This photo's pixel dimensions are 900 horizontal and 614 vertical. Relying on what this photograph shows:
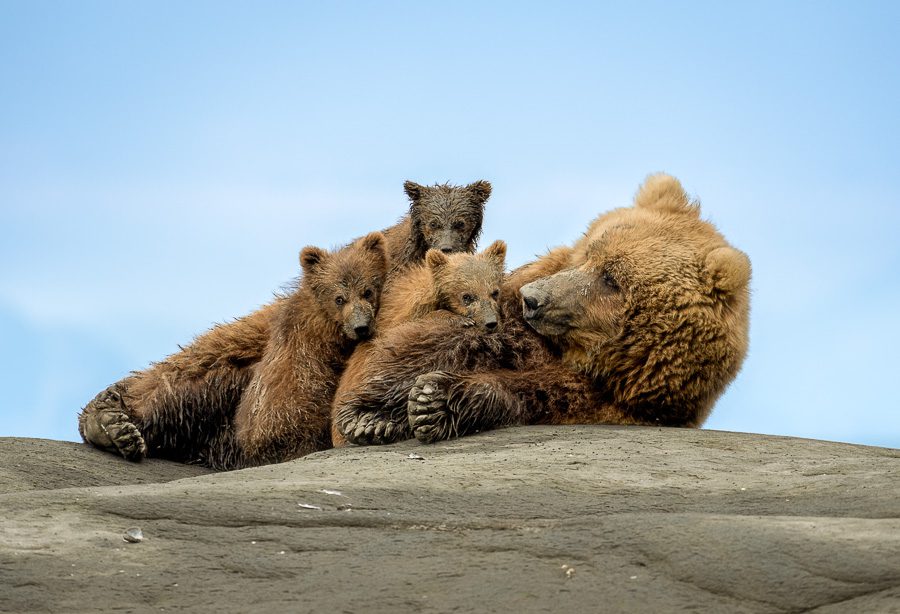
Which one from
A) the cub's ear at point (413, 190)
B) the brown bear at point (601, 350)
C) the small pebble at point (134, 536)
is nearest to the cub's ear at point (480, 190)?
the cub's ear at point (413, 190)

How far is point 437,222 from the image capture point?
10117 mm

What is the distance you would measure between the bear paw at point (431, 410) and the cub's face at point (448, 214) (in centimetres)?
270

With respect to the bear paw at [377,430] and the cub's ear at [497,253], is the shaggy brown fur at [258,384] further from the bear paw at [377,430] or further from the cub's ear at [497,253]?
the bear paw at [377,430]

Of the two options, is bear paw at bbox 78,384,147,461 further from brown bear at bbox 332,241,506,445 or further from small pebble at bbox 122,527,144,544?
small pebble at bbox 122,527,144,544

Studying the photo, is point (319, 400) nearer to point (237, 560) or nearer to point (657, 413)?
point (657, 413)

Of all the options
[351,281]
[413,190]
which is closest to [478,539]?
[351,281]

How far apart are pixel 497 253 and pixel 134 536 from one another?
4.53 metres

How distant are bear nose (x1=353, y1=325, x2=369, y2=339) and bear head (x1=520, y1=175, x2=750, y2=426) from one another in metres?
1.36

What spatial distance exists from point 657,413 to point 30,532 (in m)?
3.98

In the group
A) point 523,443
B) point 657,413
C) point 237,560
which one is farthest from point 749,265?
point 237,560

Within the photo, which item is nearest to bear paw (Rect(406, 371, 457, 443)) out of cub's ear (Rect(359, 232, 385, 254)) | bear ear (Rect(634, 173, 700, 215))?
bear ear (Rect(634, 173, 700, 215))

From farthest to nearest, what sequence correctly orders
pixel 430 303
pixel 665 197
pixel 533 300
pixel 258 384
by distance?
1. pixel 258 384
2. pixel 430 303
3. pixel 665 197
4. pixel 533 300

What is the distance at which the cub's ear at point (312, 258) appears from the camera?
9062mm

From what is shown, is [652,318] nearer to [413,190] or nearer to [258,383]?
[258,383]
